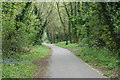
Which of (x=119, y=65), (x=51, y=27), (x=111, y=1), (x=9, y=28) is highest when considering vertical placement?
(x=111, y=1)

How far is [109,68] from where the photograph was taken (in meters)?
8.34

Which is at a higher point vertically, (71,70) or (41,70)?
(71,70)

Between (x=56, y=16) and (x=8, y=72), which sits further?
(x=56, y=16)

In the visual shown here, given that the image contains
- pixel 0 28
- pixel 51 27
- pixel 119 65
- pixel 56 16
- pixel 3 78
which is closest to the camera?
pixel 3 78

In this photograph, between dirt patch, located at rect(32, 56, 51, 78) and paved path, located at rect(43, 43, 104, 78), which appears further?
dirt patch, located at rect(32, 56, 51, 78)

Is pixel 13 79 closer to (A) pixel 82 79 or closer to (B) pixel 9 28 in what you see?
(A) pixel 82 79

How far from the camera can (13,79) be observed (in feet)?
20.8

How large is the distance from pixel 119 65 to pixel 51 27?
44033 millimetres

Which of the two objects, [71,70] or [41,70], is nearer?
[71,70]

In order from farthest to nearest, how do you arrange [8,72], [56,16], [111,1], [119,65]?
[56,16], [111,1], [119,65], [8,72]

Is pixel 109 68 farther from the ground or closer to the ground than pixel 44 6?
closer to the ground

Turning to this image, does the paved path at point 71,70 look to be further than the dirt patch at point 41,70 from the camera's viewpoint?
No

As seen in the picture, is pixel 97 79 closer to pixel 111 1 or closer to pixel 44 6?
pixel 111 1

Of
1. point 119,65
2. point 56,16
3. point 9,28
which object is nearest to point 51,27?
point 56,16
